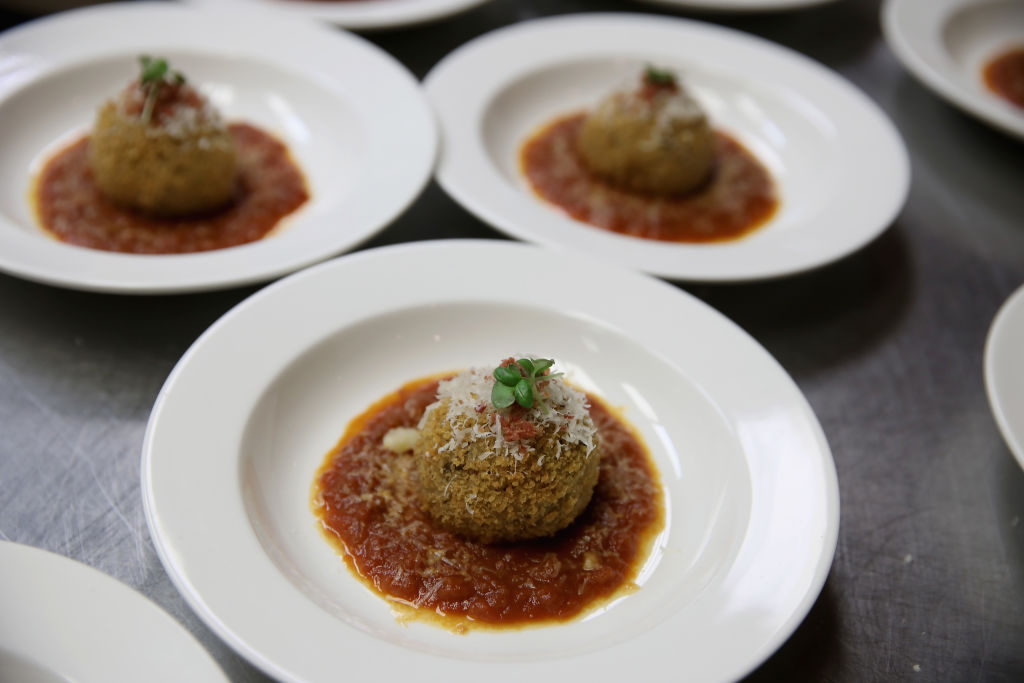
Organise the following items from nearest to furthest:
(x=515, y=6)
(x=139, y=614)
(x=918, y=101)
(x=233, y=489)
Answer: (x=139, y=614) < (x=233, y=489) < (x=918, y=101) < (x=515, y=6)

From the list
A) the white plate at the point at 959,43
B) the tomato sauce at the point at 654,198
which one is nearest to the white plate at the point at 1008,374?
the tomato sauce at the point at 654,198

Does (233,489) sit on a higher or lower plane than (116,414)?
higher

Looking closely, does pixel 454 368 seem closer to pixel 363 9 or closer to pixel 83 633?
pixel 83 633

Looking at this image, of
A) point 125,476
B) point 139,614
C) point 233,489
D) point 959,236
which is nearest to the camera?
point 139,614

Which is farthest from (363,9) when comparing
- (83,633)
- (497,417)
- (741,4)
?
(83,633)

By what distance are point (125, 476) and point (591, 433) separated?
4.69ft

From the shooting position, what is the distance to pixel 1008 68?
17.0 feet

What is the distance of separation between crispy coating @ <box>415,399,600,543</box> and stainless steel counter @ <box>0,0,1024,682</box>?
669 mm

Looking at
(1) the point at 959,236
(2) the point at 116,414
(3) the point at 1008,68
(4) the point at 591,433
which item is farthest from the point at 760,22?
(2) the point at 116,414

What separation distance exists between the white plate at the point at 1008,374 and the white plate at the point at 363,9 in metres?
3.05

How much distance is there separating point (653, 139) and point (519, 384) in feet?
6.63

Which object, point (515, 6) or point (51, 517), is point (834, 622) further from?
point (515, 6)

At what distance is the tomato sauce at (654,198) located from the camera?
3.79 m

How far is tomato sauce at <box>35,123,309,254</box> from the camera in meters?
3.32
